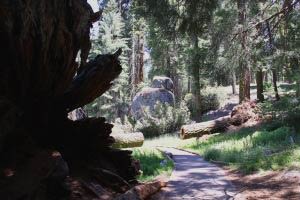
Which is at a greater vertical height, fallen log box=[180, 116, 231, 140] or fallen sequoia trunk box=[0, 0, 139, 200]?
fallen sequoia trunk box=[0, 0, 139, 200]

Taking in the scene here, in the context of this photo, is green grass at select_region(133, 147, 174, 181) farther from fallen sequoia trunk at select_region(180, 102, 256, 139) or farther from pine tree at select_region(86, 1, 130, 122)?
pine tree at select_region(86, 1, 130, 122)

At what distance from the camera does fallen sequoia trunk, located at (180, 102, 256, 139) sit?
21547 millimetres

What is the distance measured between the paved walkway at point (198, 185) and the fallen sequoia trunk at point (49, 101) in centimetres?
87

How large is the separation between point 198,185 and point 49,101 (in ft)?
11.5

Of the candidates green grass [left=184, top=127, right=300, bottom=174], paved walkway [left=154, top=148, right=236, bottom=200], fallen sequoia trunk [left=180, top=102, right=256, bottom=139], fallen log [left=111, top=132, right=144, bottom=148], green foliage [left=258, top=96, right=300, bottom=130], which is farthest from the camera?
fallen sequoia trunk [left=180, top=102, right=256, bottom=139]

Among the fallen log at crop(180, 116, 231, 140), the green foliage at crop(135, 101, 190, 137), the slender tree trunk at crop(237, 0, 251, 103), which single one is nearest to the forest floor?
the slender tree trunk at crop(237, 0, 251, 103)

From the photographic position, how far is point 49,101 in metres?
6.25

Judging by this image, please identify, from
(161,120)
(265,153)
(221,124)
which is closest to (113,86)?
(161,120)

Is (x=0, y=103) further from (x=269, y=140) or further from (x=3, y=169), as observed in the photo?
(x=269, y=140)

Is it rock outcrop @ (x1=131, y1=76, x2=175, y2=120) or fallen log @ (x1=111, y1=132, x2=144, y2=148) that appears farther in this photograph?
rock outcrop @ (x1=131, y1=76, x2=175, y2=120)

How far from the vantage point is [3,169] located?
510 centimetres

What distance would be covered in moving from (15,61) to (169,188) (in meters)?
3.88

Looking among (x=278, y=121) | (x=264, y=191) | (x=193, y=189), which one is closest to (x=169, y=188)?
(x=193, y=189)

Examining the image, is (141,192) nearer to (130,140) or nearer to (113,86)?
(130,140)
